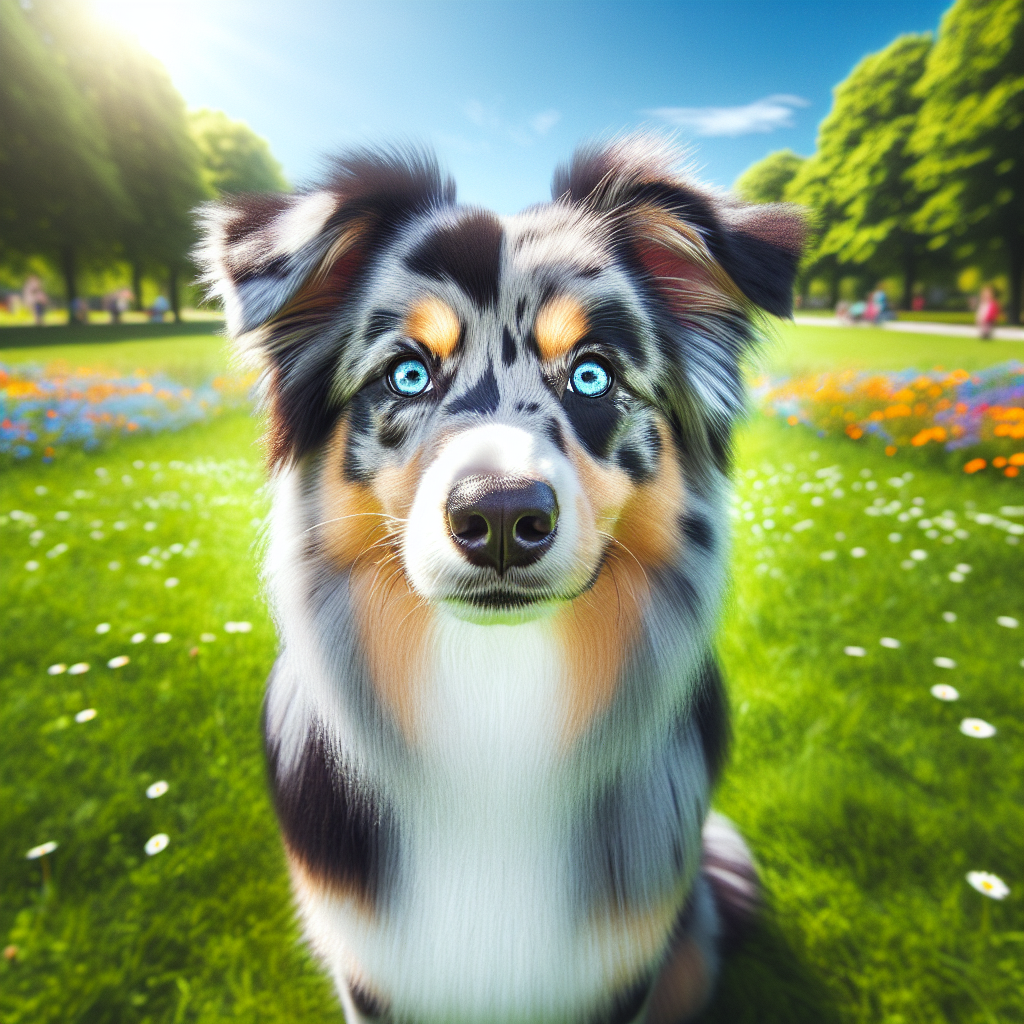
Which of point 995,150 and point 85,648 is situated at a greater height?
point 995,150

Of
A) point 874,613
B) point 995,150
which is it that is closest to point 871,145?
point 995,150

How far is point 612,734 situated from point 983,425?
5803 millimetres

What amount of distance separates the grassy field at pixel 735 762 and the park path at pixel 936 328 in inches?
94.5

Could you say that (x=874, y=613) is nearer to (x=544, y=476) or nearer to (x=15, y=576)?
(x=544, y=476)

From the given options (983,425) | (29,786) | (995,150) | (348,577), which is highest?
(995,150)

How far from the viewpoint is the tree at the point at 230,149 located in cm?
595

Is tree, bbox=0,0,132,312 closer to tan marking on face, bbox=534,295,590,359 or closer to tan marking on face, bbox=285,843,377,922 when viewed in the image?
tan marking on face, bbox=534,295,590,359

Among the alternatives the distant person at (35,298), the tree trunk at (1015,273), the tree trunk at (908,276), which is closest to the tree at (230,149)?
the distant person at (35,298)

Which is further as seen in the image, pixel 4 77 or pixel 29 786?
pixel 4 77

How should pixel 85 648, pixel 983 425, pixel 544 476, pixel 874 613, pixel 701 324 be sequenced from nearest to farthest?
pixel 544 476 < pixel 701 324 < pixel 85 648 < pixel 874 613 < pixel 983 425

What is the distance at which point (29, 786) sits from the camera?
246cm

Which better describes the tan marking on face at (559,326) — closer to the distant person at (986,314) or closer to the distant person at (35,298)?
the distant person at (986,314)

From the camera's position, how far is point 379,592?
1524 millimetres

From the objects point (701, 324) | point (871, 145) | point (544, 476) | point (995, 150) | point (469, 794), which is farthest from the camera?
point (871, 145)
